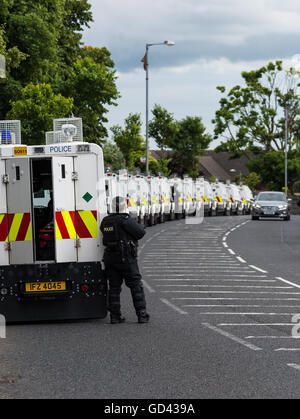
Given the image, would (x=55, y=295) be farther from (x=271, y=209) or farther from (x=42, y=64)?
(x=271, y=209)

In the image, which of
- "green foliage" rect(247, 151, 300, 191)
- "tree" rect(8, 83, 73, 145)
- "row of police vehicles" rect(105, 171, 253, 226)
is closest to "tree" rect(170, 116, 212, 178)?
"green foliage" rect(247, 151, 300, 191)

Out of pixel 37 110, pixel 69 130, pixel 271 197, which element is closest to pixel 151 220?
pixel 37 110

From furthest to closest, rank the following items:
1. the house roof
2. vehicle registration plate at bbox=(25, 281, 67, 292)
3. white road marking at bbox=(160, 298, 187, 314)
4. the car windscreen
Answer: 1. the house roof
2. the car windscreen
3. white road marking at bbox=(160, 298, 187, 314)
4. vehicle registration plate at bbox=(25, 281, 67, 292)

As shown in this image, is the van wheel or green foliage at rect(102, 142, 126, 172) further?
green foliage at rect(102, 142, 126, 172)

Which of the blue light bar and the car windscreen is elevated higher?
the blue light bar

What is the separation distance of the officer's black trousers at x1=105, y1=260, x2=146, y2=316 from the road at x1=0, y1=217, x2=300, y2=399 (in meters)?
0.26

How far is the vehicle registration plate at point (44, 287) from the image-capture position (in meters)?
10.9

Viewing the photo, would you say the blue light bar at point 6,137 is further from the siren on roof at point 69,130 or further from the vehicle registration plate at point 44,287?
the vehicle registration plate at point 44,287

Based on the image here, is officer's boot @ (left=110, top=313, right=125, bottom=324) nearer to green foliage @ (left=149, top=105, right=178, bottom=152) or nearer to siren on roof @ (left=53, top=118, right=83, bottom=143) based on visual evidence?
siren on roof @ (left=53, top=118, right=83, bottom=143)

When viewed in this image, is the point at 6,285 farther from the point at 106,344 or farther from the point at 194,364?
the point at 194,364

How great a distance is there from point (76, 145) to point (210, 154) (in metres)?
112

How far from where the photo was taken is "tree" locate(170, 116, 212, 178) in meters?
87.9

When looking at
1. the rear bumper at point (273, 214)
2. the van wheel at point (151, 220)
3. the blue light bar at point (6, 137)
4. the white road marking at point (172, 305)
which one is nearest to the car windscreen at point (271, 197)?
the rear bumper at point (273, 214)

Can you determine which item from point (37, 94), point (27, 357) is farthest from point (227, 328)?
point (37, 94)
